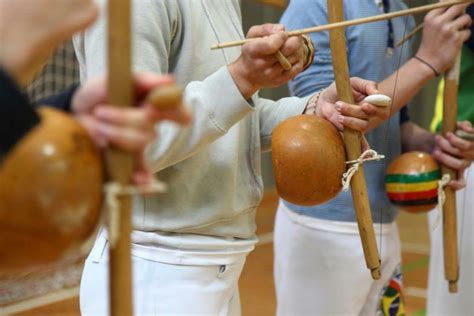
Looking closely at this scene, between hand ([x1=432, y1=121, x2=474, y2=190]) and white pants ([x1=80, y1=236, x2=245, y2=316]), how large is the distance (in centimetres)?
51

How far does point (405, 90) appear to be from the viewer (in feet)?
3.53

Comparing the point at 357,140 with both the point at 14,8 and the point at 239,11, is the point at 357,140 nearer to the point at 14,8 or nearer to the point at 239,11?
the point at 239,11

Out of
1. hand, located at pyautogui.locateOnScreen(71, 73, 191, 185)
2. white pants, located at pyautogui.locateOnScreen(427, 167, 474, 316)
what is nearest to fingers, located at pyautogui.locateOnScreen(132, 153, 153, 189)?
hand, located at pyautogui.locateOnScreen(71, 73, 191, 185)

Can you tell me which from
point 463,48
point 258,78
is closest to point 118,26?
point 258,78

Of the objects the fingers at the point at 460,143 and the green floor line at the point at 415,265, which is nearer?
the fingers at the point at 460,143

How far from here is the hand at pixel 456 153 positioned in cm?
120

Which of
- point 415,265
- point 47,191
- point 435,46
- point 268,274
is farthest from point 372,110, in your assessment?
point 415,265

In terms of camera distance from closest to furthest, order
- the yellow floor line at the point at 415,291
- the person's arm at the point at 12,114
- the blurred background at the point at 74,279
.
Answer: the person's arm at the point at 12,114 < the blurred background at the point at 74,279 < the yellow floor line at the point at 415,291

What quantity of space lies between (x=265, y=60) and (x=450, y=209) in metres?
0.61

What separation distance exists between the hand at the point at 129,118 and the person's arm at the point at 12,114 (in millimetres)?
45

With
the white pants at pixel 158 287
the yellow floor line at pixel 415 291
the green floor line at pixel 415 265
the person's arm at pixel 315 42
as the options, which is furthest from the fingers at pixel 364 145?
the green floor line at pixel 415 265

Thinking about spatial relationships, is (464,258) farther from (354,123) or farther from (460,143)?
(354,123)

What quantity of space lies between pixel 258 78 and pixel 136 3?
17cm

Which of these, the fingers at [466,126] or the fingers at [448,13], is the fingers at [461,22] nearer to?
the fingers at [448,13]
